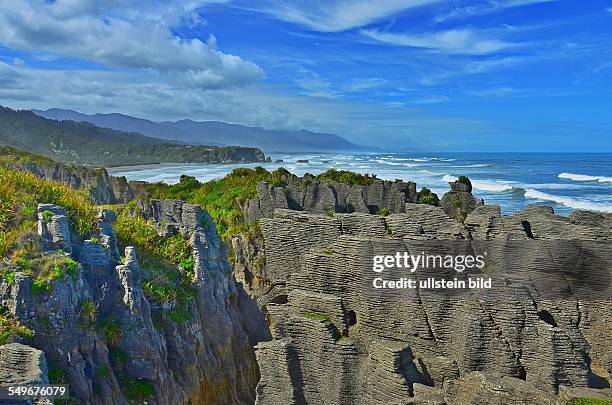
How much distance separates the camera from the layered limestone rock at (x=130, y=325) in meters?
8.18

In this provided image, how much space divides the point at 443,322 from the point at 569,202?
145 feet

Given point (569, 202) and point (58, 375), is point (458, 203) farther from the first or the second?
point (569, 202)

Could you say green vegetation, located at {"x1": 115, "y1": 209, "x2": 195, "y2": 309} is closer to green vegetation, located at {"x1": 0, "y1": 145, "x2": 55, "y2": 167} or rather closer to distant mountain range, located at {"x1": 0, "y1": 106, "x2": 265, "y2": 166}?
green vegetation, located at {"x1": 0, "y1": 145, "x2": 55, "y2": 167}

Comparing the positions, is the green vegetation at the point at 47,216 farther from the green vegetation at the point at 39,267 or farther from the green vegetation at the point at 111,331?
the green vegetation at the point at 111,331

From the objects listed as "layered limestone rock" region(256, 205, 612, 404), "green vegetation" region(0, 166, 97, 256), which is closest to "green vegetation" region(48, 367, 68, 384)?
"green vegetation" region(0, 166, 97, 256)

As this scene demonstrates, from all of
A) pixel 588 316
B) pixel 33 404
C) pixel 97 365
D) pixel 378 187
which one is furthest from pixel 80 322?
pixel 378 187

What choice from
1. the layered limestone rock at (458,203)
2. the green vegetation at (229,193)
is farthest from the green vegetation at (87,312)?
the layered limestone rock at (458,203)

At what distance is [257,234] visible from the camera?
2128 centimetres

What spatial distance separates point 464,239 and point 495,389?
3.40m

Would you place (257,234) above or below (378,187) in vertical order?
below

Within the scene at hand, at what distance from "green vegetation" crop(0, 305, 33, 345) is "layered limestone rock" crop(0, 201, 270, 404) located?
91 millimetres

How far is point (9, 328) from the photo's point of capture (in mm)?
7824

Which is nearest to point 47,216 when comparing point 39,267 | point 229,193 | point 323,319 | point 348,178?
point 39,267

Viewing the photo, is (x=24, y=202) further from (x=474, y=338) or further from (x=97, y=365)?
(x=474, y=338)
